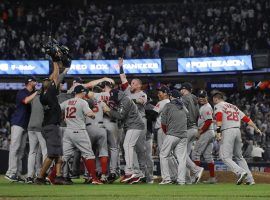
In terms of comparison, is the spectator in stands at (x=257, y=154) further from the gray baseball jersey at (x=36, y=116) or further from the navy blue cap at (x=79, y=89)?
the navy blue cap at (x=79, y=89)

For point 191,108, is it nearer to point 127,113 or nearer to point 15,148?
point 127,113

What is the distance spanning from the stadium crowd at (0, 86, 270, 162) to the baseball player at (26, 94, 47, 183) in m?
7.20

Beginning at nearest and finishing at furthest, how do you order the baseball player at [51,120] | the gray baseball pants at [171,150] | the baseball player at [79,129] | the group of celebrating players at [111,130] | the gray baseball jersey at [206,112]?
the baseball player at [51,120] → the group of celebrating players at [111,130] → the baseball player at [79,129] → the gray baseball pants at [171,150] → the gray baseball jersey at [206,112]

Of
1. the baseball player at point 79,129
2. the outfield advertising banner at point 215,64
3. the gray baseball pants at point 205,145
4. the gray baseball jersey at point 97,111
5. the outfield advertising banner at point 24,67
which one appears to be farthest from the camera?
the outfield advertising banner at point 24,67

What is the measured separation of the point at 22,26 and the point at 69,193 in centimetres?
2996

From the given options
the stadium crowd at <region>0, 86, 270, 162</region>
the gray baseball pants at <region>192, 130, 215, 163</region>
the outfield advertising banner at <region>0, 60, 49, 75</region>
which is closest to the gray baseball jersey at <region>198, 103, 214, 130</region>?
the gray baseball pants at <region>192, 130, 215, 163</region>

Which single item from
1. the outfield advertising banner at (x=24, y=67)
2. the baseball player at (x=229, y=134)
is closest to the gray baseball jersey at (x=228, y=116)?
the baseball player at (x=229, y=134)

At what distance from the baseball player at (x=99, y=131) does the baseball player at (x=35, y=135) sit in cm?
98

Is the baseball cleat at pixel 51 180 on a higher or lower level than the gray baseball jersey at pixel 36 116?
lower

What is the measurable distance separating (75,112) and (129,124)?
1.31 m

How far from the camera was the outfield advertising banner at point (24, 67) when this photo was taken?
36250mm

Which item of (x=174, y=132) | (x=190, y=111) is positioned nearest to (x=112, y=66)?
(x=190, y=111)

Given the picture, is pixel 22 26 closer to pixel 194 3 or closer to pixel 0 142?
pixel 194 3

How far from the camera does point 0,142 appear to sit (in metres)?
28.3
